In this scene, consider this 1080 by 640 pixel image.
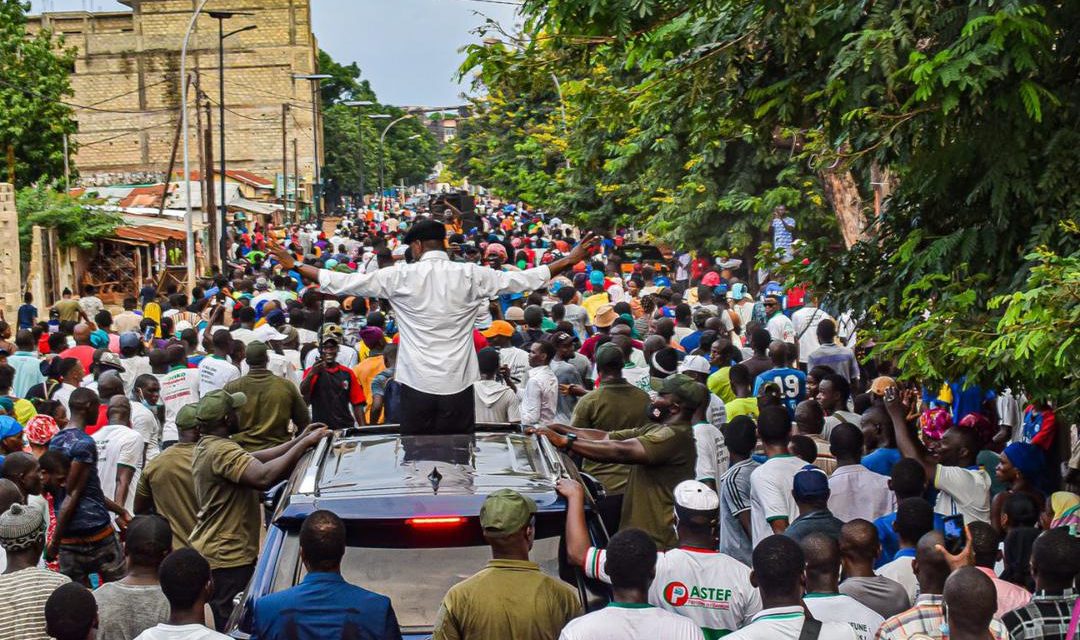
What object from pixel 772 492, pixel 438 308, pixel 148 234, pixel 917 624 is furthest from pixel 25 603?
pixel 148 234

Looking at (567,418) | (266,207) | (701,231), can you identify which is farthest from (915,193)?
(266,207)

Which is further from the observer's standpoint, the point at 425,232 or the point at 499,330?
the point at 499,330

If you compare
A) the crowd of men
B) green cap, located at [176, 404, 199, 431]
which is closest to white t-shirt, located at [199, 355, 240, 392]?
the crowd of men

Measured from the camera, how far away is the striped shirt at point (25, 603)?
5984 mm

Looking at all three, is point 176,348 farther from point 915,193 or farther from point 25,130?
point 25,130

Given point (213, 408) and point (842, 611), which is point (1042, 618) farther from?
point (213, 408)

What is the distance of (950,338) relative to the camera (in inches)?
274

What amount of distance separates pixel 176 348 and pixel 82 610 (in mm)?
7017

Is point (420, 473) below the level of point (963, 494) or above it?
above

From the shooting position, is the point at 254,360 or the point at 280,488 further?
the point at 254,360

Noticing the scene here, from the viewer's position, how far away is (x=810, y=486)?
7004 mm

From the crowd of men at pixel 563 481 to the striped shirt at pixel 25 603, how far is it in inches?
0.4

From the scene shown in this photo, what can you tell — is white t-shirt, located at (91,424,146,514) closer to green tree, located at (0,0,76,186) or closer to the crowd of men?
the crowd of men

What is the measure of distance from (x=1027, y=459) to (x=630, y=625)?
4663 millimetres
